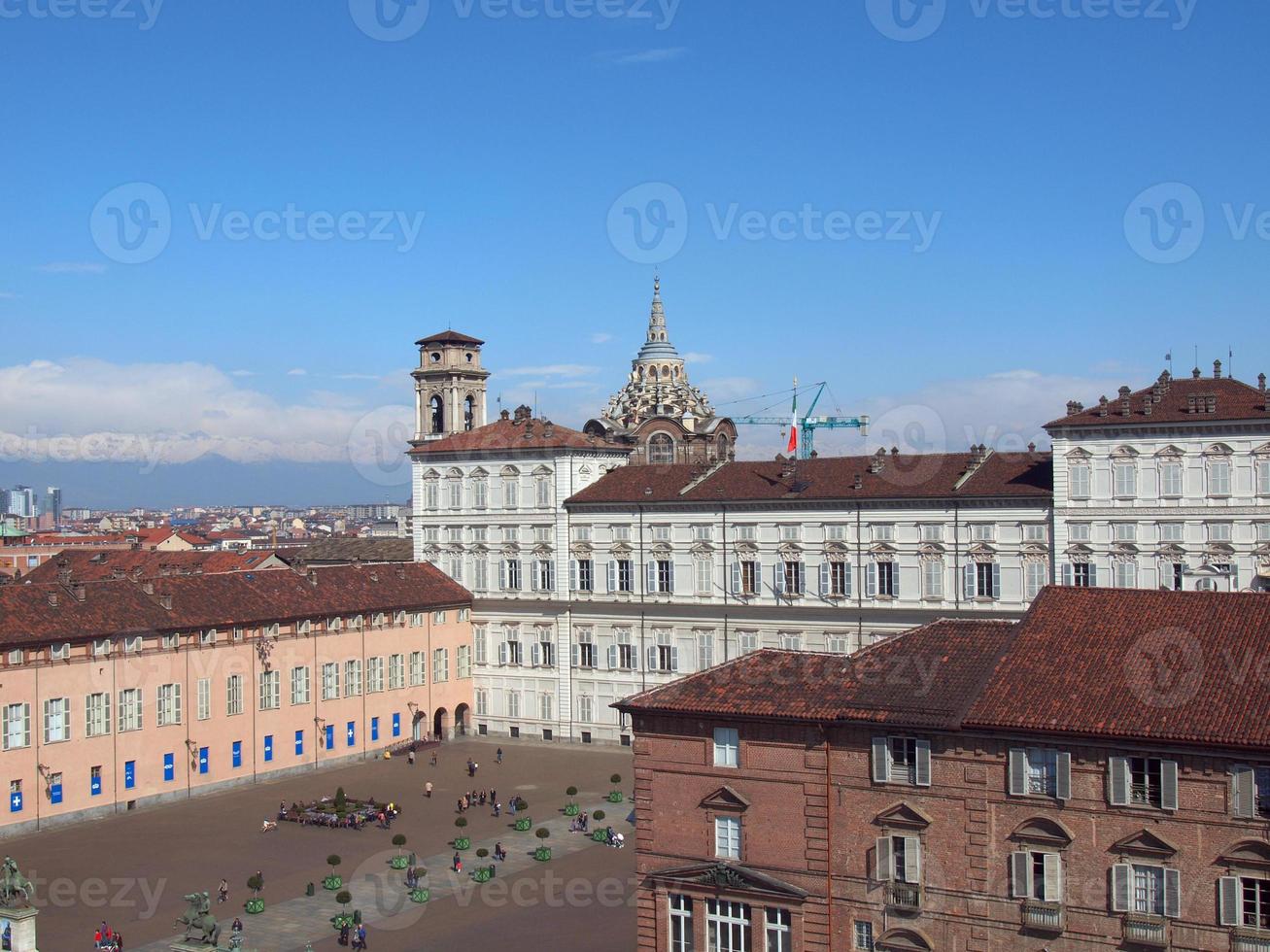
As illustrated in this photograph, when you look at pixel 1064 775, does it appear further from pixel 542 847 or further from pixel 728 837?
pixel 542 847

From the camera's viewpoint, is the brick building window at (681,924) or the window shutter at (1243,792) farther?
the brick building window at (681,924)

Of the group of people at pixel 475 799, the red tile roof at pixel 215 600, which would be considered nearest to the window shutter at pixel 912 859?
the group of people at pixel 475 799

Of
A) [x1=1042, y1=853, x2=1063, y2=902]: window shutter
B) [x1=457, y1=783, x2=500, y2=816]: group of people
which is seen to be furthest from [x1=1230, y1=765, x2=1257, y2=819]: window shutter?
[x1=457, y1=783, x2=500, y2=816]: group of people

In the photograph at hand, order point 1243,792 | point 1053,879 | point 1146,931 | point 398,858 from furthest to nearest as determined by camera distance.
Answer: point 398,858, point 1053,879, point 1146,931, point 1243,792

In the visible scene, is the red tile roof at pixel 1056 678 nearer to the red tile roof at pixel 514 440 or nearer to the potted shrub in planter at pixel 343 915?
the potted shrub in planter at pixel 343 915

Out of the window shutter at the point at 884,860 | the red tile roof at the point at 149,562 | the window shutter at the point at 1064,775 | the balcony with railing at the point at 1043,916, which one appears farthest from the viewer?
the red tile roof at the point at 149,562

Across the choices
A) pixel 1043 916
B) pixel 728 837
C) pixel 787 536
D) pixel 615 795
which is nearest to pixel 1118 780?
pixel 1043 916

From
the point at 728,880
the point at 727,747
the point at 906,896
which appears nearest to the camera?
the point at 906,896
